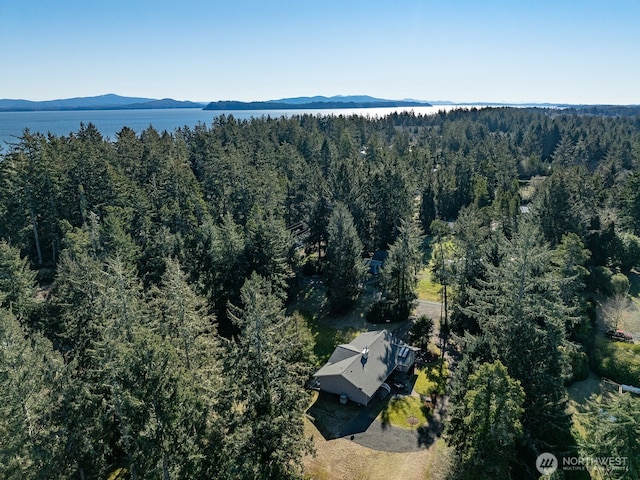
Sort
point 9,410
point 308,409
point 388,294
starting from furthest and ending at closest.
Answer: point 388,294 < point 308,409 < point 9,410

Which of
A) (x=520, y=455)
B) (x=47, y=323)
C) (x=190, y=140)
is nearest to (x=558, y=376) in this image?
(x=520, y=455)

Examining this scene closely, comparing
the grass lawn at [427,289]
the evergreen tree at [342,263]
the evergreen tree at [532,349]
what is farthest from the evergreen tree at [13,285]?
the grass lawn at [427,289]

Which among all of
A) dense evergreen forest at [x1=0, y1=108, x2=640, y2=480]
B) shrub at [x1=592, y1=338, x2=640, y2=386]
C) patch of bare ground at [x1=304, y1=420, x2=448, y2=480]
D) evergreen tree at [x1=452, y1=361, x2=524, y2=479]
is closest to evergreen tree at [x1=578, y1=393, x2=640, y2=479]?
dense evergreen forest at [x1=0, y1=108, x2=640, y2=480]

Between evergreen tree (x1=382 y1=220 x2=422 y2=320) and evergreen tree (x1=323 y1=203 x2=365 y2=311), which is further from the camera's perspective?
evergreen tree (x1=323 y1=203 x2=365 y2=311)

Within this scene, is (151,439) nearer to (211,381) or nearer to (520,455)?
(211,381)

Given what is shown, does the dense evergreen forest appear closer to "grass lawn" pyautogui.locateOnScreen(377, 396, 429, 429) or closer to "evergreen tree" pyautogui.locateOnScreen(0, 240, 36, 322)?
"evergreen tree" pyautogui.locateOnScreen(0, 240, 36, 322)
